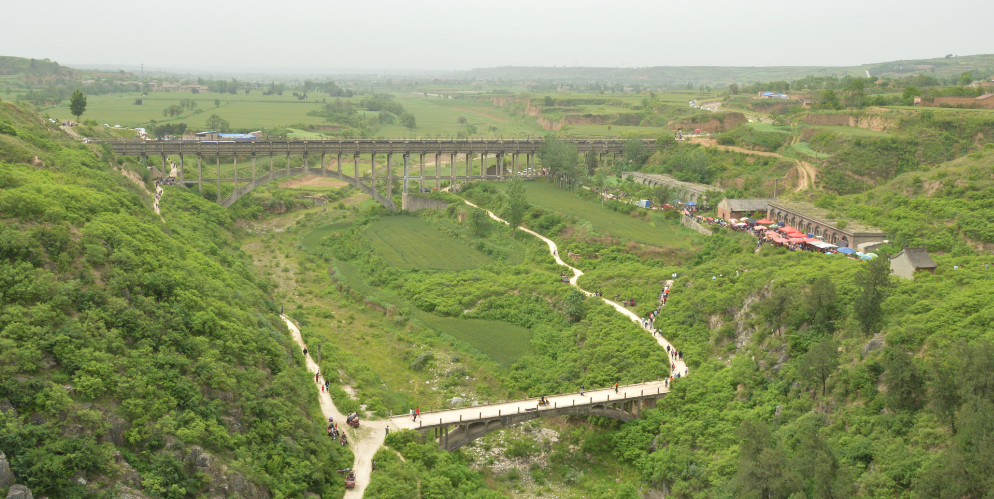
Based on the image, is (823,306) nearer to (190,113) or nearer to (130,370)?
(130,370)

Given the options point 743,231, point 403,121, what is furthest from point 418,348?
point 403,121

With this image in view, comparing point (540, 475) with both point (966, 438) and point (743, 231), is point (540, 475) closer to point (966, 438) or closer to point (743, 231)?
point (966, 438)

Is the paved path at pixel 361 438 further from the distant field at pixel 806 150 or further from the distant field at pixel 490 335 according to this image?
the distant field at pixel 806 150

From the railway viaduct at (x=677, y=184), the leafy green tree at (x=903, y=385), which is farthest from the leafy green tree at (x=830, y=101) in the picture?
the leafy green tree at (x=903, y=385)

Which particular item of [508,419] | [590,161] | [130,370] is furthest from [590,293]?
[590,161]

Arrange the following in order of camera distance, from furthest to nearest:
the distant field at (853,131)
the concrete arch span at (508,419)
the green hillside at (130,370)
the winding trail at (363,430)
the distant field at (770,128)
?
the distant field at (770,128) → the distant field at (853,131) → the concrete arch span at (508,419) → the winding trail at (363,430) → the green hillside at (130,370)

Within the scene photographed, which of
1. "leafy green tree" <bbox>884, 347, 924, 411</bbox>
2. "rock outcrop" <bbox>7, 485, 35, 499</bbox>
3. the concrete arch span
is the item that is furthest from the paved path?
"leafy green tree" <bbox>884, 347, 924, 411</bbox>
